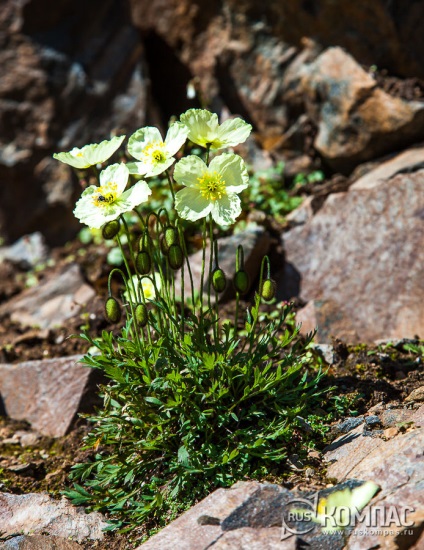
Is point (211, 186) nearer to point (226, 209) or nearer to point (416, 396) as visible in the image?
point (226, 209)

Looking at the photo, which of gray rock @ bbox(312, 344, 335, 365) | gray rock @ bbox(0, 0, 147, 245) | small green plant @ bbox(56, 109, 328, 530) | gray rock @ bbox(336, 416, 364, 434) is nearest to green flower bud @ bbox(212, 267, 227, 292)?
small green plant @ bbox(56, 109, 328, 530)

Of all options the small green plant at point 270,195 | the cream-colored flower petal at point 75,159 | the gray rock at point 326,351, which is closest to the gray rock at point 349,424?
the gray rock at point 326,351

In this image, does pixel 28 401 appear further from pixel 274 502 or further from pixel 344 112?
pixel 344 112

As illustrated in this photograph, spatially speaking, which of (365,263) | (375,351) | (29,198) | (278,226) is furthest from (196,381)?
(29,198)

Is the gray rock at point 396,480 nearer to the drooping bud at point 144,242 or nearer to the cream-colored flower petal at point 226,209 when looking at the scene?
the cream-colored flower petal at point 226,209

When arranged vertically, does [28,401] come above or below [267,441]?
below

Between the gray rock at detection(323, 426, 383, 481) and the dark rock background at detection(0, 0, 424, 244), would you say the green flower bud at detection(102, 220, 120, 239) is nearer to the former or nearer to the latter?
the gray rock at detection(323, 426, 383, 481)
